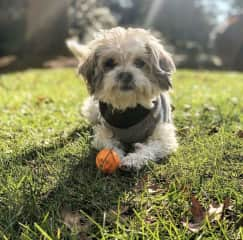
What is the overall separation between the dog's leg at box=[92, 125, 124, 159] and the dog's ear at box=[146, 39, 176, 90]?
0.70m

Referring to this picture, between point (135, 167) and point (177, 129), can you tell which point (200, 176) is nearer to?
point (135, 167)

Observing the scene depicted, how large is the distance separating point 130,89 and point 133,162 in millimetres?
729

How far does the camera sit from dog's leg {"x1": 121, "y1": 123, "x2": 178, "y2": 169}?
3856 millimetres

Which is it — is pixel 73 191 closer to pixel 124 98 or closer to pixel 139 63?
pixel 124 98

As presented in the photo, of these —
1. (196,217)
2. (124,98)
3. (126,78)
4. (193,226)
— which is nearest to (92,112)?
(124,98)

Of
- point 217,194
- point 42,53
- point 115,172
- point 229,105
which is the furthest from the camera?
point 42,53

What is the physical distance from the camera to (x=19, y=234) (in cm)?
272

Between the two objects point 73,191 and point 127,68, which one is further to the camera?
point 127,68

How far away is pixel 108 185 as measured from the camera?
11.2 ft

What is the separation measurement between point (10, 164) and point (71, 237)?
1.33 m

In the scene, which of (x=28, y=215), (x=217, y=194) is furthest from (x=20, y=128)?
(x=217, y=194)

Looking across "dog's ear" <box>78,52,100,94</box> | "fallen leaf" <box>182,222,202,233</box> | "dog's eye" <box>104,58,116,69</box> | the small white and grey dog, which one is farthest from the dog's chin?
"fallen leaf" <box>182,222,202,233</box>

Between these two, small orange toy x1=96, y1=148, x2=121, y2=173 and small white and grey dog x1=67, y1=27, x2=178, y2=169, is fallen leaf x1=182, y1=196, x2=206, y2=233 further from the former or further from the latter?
small white and grey dog x1=67, y1=27, x2=178, y2=169

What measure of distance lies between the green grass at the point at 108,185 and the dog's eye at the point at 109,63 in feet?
2.48
